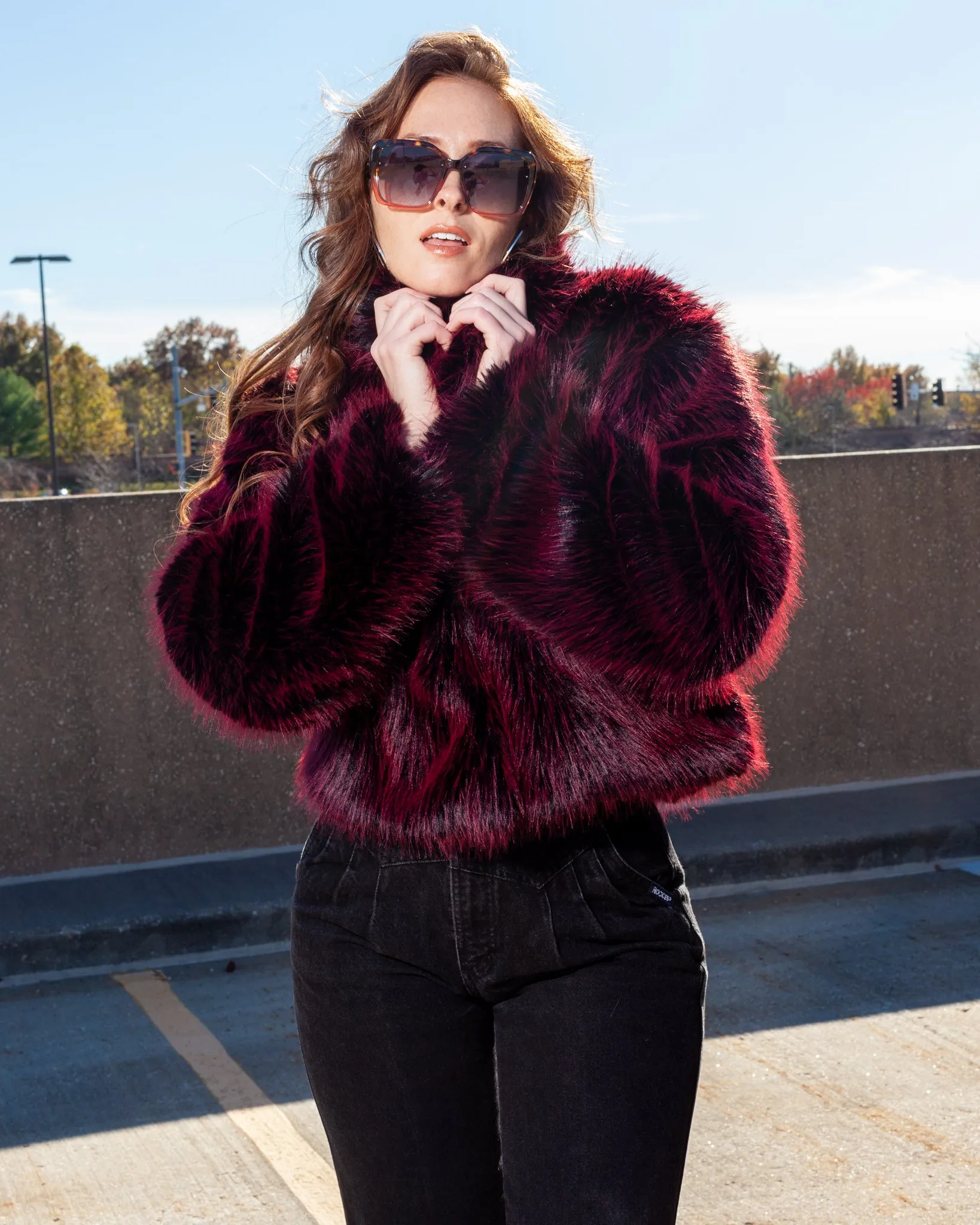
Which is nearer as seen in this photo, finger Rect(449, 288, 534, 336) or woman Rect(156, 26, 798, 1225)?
woman Rect(156, 26, 798, 1225)

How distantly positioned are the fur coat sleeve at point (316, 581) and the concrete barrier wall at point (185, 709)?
12.0 ft

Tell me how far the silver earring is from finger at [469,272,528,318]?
0.12m

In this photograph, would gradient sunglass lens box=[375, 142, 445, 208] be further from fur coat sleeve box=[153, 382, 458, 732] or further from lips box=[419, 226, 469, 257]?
fur coat sleeve box=[153, 382, 458, 732]

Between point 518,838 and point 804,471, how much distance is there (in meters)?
4.73

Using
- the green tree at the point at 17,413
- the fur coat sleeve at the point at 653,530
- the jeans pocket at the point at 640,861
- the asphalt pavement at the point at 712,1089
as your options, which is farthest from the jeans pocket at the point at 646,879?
the green tree at the point at 17,413

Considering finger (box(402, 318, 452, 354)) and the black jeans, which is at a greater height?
finger (box(402, 318, 452, 354))

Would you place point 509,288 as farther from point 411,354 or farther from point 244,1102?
point 244,1102

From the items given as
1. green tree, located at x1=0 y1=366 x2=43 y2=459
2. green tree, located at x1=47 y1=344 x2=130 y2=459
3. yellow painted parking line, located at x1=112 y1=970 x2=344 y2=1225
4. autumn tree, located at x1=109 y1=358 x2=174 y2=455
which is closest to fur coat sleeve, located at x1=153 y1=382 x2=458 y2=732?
yellow painted parking line, located at x1=112 y1=970 x2=344 y2=1225

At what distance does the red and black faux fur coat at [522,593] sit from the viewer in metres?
1.70

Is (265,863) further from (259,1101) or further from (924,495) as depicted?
(924,495)

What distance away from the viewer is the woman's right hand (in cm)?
190

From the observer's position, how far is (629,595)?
1686 millimetres

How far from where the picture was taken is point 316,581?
180 cm

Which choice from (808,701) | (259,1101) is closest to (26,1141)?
(259,1101)
